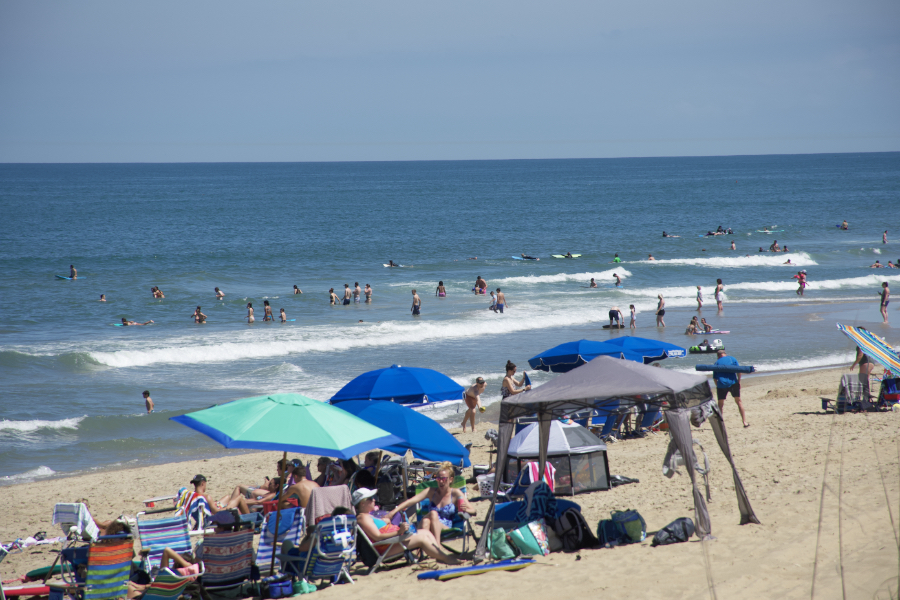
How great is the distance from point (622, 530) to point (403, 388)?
3.98 meters

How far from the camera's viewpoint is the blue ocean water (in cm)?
1772

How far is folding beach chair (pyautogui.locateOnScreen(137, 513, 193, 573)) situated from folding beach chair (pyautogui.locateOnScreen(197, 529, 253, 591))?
763mm

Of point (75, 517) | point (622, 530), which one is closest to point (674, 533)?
point (622, 530)

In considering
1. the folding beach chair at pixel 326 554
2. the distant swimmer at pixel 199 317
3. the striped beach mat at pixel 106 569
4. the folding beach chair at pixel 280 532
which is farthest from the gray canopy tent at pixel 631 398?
the distant swimmer at pixel 199 317

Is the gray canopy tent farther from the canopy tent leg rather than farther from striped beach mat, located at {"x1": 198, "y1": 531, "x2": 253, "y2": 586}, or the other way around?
striped beach mat, located at {"x1": 198, "y1": 531, "x2": 253, "y2": 586}

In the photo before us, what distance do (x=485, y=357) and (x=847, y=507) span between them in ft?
47.3

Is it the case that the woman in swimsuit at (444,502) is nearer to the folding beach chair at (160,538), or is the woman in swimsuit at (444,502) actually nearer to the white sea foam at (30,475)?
the folding beach chair at (160,538)

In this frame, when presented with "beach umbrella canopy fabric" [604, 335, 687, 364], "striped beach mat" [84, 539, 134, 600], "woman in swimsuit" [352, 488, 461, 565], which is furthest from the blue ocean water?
"woman in swimsuit" [352, 488, 461, 565]

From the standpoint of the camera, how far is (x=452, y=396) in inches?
414

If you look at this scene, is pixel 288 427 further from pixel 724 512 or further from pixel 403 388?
pixel 724 512

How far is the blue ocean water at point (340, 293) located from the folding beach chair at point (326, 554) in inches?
301

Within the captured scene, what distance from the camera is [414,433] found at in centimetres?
842

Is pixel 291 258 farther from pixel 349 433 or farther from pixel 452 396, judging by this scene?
pixel 349 433

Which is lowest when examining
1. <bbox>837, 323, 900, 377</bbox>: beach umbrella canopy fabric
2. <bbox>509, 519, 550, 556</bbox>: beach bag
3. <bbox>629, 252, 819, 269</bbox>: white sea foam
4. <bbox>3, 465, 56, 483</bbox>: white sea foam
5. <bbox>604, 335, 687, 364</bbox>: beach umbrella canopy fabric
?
<bbox>3, 465, 56, 483</bbox>: white sea foam
